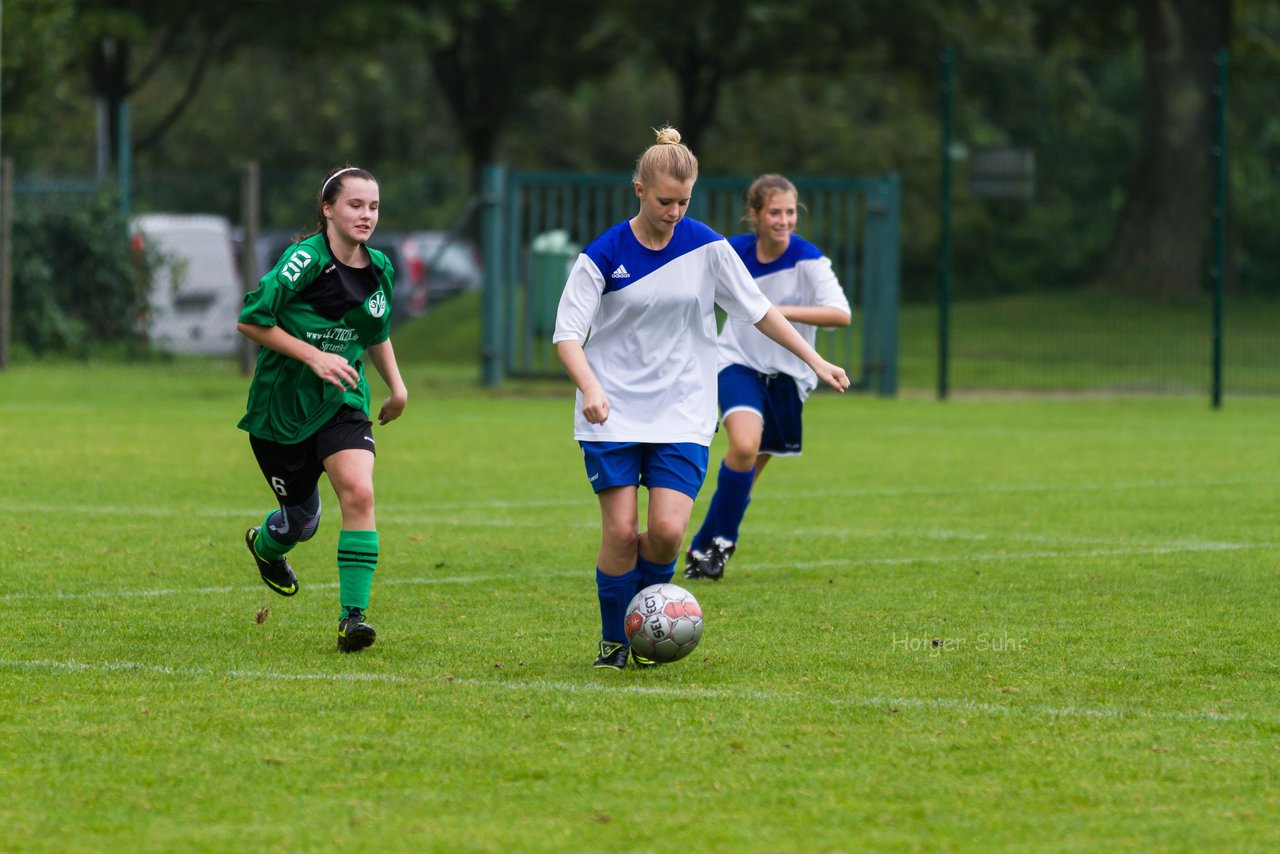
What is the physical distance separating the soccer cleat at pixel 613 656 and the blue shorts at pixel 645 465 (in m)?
0.52

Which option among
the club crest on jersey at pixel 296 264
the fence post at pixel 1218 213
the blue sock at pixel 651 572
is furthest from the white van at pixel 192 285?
the blue sock at pixel 651 572

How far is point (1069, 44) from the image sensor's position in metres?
34.8

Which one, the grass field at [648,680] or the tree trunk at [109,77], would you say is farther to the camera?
the tree trunk at [109,77]

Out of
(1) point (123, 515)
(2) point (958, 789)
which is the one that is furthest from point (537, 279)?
(2) point (958, 789)

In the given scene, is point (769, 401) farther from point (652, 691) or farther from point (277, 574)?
point (652, 691)

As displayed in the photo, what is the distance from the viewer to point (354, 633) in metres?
6.59

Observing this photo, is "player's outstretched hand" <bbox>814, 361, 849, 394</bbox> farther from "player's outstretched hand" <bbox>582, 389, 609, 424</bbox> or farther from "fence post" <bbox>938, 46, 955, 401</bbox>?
"fence post" <bbox>938, 46, 955, 401</bbox>

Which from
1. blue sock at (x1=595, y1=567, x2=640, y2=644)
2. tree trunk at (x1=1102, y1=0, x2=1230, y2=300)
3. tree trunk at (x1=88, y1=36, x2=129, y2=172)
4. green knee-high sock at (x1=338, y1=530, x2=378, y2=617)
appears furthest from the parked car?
blue sock at (x1=595, y1=567, x2=640, y2=644)

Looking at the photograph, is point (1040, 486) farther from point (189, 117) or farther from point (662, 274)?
point (189, 117)

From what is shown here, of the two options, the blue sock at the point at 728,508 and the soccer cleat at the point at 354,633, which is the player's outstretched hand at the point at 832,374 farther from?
the blue sock at the point at 728,508

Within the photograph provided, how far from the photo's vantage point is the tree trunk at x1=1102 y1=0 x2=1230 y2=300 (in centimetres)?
2062

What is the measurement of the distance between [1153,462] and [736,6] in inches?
766

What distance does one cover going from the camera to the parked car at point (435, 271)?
1112 inches

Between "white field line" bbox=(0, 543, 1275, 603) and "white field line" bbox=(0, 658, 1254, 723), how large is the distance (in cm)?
142
